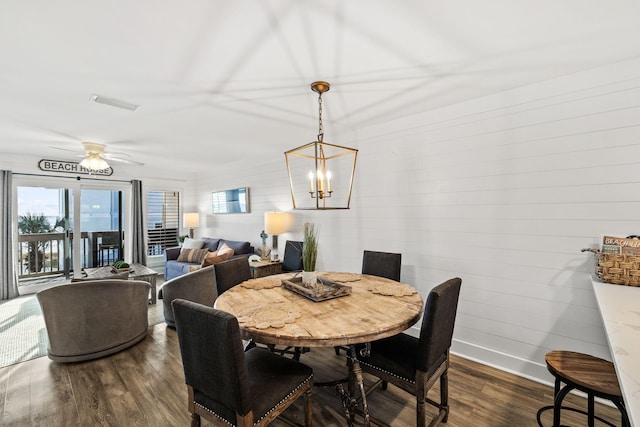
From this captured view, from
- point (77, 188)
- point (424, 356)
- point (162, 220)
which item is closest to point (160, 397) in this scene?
point (424, 356)

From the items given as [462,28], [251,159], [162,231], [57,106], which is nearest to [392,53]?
[462,28]

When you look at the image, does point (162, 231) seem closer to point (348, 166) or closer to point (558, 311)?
point (348, 166)

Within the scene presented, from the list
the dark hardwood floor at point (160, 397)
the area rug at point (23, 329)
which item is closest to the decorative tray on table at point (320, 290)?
the dark hardwood floor at point (160, 397)

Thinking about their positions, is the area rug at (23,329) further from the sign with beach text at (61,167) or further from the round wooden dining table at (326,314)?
the round wooden dining table at (326,314)

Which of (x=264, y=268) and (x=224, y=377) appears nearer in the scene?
(x=224, y=377)

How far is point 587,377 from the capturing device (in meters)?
1.53

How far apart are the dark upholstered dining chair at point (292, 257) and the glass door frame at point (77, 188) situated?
12.6ft

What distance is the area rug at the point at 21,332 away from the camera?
296cm

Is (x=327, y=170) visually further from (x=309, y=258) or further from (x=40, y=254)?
(x=40, y=254)

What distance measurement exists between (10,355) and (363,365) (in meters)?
3.64

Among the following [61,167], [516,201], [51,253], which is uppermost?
[61,167]

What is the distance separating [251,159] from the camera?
5461 mm

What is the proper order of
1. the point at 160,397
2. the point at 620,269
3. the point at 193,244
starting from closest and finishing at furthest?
the point at 620,269
the point at 160,397
the point at 193,244

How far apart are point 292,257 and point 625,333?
3.73 meters
